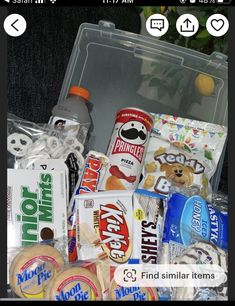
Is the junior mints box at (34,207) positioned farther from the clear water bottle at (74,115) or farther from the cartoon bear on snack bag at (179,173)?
the cartoon bear on snack bag at (179,173)

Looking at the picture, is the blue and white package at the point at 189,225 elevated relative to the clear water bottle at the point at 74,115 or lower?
lower

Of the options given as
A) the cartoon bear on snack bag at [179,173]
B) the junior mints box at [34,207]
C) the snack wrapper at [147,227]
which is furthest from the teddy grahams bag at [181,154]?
the junior mints box at [34,207]

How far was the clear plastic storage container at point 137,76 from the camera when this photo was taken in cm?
128

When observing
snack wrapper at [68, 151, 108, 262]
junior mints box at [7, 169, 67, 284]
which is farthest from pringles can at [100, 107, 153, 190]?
junior mints box at [7, 169, 67, 284]

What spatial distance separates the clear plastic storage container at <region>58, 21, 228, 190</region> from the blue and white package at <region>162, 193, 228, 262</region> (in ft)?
0.84

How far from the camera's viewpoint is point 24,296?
909 mm

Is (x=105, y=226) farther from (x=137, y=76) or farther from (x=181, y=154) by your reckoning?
(x=137, y=76)

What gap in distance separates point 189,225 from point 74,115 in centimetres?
41

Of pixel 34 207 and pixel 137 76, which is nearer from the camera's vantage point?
pixel 34 207

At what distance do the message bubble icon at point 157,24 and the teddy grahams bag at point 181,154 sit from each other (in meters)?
0.30

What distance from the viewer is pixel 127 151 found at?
3.65 feet

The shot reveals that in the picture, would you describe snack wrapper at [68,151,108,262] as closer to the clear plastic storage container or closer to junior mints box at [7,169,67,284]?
junior mints box at [7,169,67,284]

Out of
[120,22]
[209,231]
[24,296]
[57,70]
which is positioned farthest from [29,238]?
[120,22]

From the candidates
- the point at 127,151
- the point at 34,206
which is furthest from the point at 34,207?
the point at 127,151
